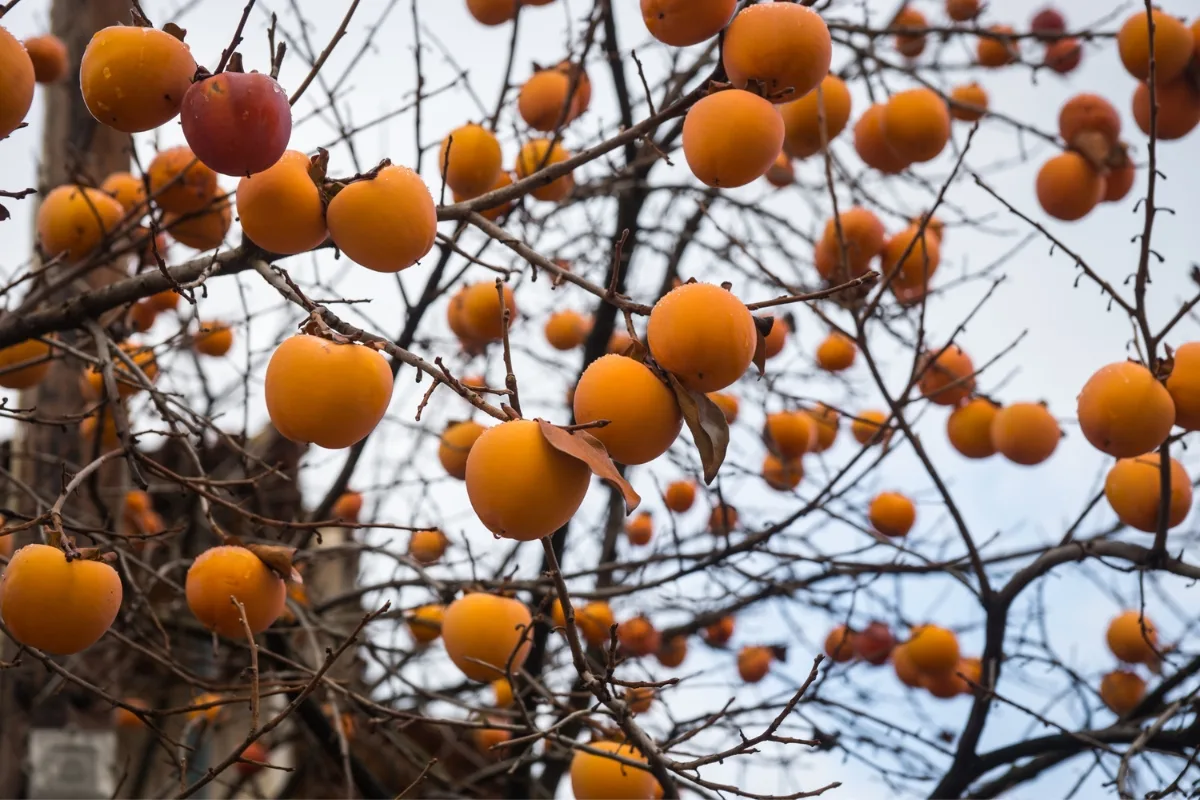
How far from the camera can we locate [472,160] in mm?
2877

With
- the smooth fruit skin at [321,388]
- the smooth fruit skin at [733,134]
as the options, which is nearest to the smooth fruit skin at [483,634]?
the smooth fruit skin at [321,388]

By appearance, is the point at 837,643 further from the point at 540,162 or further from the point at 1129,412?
the point at 540,162

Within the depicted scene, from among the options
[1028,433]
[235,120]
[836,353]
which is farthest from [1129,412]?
[235,120]

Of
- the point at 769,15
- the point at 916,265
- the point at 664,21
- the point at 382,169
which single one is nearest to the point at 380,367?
the point at 382,169

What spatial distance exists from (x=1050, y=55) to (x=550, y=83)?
2327mm

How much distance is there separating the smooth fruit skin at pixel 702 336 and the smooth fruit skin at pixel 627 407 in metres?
0.05

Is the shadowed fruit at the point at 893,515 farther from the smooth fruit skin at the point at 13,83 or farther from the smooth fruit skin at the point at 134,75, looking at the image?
the smooth fruit skin at the point at 13,83

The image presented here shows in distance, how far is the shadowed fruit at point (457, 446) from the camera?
3293 mm

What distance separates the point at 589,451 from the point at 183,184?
80.0 inches

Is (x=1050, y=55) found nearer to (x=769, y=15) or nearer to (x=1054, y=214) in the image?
(x=1054, y=214)

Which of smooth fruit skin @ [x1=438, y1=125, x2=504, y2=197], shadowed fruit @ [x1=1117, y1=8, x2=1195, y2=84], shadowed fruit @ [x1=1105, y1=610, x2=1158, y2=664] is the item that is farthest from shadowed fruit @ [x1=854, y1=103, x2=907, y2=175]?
shadowed fruit @ [x1=1105, y1=610, x2=1158, y2=664]

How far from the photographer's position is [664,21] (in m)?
1.76

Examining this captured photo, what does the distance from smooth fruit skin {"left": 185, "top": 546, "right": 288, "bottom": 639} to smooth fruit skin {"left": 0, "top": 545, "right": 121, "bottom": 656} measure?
0.24 meters

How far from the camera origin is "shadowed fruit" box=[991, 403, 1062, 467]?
343 cm
